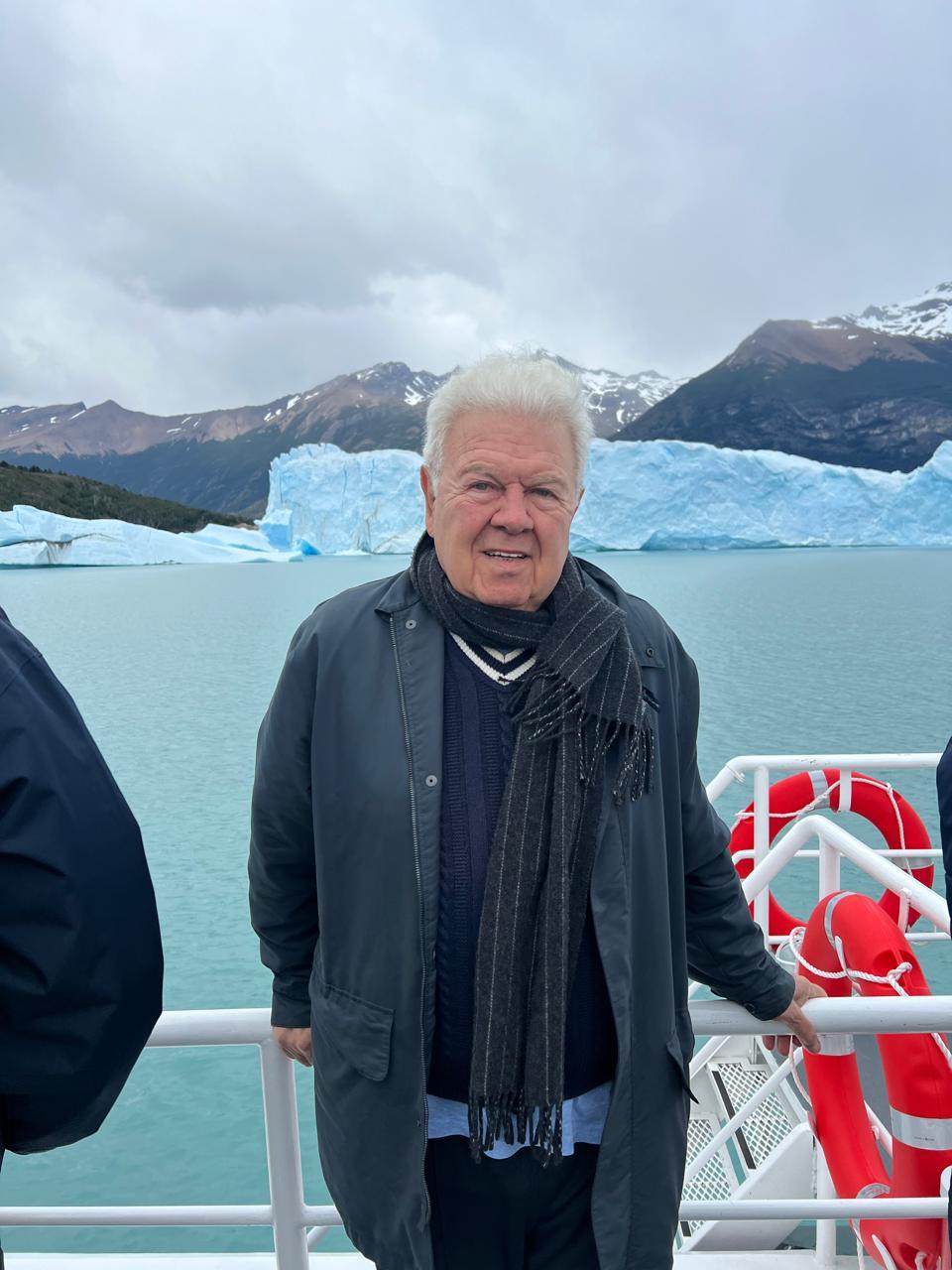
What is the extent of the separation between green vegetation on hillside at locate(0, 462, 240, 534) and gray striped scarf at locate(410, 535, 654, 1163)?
44758mm

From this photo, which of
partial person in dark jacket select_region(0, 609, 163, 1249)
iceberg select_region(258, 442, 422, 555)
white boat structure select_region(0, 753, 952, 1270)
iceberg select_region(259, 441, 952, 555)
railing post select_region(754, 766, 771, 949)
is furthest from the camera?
iceberg select_region(258, 442, 422, 555)

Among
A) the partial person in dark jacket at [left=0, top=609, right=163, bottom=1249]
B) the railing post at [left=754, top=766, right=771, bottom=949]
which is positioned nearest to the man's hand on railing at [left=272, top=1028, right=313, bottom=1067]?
the partial person in dark jacket at [left=0, top=609, right=163, bottom=1249]

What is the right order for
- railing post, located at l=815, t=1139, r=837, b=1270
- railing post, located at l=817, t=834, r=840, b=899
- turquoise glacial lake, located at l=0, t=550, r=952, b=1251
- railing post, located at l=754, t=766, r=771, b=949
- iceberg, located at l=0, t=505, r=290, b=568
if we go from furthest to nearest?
iceberg, located at l=0, t=505, r=290, b=568 → turquoise glacial lake, located at l=0, t=550, r=952, b=1251 → railing post, located at l=754, t=766, r=771, b=949 → railing post, located at l=817, t=834, r=840, b=899 → railing post, located at l=815, t=1139, r=837, b=1270

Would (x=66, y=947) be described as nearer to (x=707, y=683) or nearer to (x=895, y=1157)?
(x=895, y=1157)

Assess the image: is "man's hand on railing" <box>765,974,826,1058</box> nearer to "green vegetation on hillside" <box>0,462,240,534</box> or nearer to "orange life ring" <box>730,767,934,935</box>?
"orange life ring" <box>730,767,934,935</box>

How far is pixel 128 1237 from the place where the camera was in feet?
8.71

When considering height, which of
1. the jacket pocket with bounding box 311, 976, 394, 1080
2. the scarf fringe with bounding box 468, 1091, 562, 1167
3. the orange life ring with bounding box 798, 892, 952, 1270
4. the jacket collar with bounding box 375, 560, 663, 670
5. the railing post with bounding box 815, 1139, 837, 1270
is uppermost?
the jacket collar with bounding box 375, 560, 663, 670

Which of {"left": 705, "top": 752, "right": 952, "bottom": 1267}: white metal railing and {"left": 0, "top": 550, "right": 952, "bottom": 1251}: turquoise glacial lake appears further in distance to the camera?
{"left": 0, "top": 550, "right": 952, "bottom": 1251}: turquoise glacial lake

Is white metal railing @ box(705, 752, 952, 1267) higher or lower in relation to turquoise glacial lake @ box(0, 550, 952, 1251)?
higher

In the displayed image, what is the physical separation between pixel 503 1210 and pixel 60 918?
0.54 meters

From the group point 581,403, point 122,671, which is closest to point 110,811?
point 581,403

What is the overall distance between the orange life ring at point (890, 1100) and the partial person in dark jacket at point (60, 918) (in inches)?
38.2

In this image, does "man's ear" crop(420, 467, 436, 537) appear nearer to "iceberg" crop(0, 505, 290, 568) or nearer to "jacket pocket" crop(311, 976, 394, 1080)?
"jacket pocket" crop(311, 976, 394, 1080)

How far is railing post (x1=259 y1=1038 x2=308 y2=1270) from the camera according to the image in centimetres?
92
